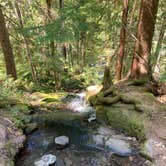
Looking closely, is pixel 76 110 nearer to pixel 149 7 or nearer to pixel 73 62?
pixel 149 7

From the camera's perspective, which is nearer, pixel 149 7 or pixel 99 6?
pixel 149 7

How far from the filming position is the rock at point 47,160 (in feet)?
15.3

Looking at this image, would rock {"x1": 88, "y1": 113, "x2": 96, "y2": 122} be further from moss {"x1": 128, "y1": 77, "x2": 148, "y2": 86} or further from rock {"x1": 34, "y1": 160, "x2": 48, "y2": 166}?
rock {"x1": 34, "y1": 160, "x2": 48, "y2": 166}

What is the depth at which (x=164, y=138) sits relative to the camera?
540 cm

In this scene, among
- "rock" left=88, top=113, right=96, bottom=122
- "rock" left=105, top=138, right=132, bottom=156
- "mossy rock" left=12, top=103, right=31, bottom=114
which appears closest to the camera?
"rock" left=105, top=138, right=132, bottom=156

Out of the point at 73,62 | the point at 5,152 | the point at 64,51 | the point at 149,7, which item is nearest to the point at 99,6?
the point at 149,7

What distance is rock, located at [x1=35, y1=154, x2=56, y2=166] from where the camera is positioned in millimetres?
4672

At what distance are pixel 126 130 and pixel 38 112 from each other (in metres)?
2.94

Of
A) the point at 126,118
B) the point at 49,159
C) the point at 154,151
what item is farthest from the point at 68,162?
the point at 126,118

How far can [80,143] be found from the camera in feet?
18.7

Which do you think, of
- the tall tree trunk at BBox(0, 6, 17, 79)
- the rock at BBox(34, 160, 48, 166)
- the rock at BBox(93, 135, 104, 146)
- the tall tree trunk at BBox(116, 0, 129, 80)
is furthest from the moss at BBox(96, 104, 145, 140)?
the tall tree trunk at BBox(0, 6, 17, 79)

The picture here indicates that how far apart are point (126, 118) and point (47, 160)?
2.63m

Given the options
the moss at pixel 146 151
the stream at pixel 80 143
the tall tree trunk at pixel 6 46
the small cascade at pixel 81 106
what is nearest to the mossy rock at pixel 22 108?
the stream at pixel 80 143

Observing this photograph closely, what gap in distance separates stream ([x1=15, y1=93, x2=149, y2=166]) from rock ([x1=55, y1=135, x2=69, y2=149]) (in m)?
0.09
